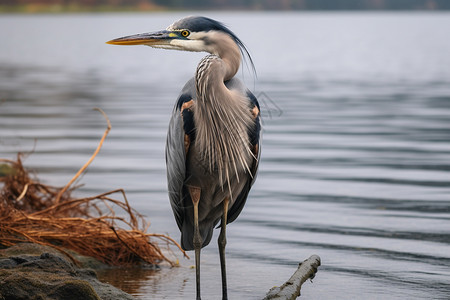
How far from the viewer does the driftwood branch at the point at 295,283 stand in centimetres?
535

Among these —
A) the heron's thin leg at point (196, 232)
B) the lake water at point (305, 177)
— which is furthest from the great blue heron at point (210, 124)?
the lake water at point (305, 177)

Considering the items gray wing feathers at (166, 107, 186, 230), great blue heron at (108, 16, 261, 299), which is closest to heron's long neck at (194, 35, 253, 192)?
great blue heron at (108, 16, 261, 299)

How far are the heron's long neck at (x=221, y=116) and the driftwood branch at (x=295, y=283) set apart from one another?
75 centimetres

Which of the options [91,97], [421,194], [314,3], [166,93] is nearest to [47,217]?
[421,194]

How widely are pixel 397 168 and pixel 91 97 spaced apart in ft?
41.0

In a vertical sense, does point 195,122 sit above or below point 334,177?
above

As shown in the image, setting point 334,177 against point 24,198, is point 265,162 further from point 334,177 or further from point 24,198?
point 24,198

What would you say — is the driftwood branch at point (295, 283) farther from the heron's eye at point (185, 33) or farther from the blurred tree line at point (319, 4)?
the blurred tree line at point (319, 4)

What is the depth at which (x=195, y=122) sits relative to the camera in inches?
216

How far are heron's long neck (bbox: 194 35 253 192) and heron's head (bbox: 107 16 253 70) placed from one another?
0.07m

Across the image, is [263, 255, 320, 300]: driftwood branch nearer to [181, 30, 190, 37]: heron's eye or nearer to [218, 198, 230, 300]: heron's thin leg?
[218, 198, 230, 300]: heron's thin leg

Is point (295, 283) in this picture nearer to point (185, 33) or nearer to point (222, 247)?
point (222, 247)

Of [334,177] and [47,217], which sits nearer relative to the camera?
[47,217]

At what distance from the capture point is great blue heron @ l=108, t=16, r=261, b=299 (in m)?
5.38
